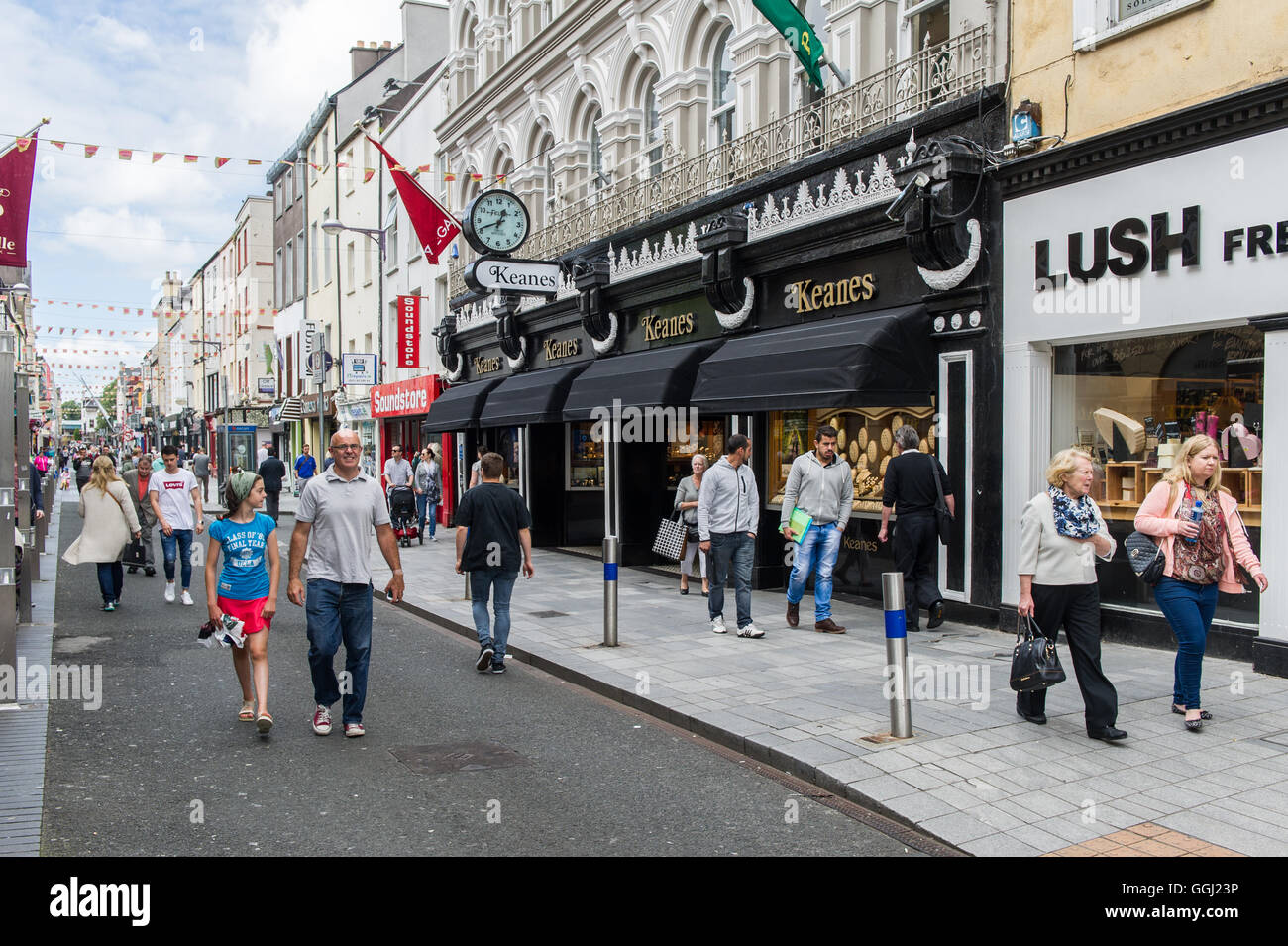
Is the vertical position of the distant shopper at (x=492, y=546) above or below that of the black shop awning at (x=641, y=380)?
below

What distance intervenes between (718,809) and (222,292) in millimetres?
57364

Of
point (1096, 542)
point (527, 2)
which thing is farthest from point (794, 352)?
point (527, 2)

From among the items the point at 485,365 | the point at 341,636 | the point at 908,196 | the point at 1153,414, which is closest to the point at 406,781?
the point at 341,636

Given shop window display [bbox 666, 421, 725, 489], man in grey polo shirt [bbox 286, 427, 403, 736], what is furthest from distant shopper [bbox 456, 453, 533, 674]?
shop window display [bbox 666, 421, 725, 489]

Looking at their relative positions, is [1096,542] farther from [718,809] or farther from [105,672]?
[105,672]

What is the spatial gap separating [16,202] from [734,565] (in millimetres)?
11313

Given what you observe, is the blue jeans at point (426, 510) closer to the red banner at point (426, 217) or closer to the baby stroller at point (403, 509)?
the baby stroller at point (403, 509)

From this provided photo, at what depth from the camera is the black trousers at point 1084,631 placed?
5742mm

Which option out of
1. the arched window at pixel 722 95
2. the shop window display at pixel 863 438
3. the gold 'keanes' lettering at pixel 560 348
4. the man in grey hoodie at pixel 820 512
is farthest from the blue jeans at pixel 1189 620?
the gold 'keanes' lettering at pixel 560 348

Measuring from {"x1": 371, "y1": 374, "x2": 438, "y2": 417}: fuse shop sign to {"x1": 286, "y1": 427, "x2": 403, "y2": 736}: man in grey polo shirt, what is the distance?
18277 mm

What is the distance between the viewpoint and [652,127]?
15.7 meters

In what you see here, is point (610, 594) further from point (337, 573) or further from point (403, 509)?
point (403, 509)

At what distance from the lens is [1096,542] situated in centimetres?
584

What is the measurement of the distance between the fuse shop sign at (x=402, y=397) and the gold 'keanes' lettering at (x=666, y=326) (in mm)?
10458
